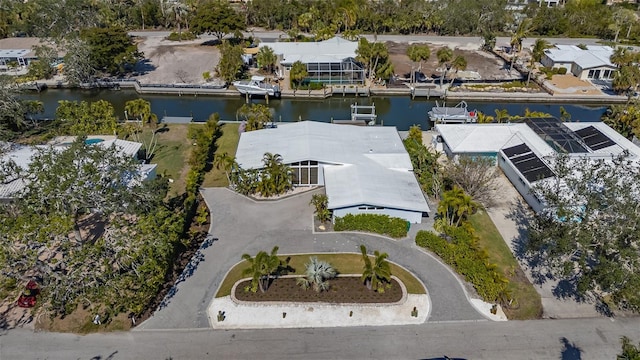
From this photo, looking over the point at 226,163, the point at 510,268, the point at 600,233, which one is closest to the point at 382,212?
the point at 510,268

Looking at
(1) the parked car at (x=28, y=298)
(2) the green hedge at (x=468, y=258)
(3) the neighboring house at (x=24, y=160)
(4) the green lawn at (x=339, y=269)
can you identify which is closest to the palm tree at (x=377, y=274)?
(4) the green lawn at (x=339, y=269)

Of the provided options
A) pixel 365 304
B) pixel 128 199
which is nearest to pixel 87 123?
pixel 128 199

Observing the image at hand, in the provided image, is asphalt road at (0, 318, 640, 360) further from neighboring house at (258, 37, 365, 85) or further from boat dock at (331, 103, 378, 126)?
neighboring house at (258, 37, 365, 85)

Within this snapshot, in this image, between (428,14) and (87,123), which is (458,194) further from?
(428,14)

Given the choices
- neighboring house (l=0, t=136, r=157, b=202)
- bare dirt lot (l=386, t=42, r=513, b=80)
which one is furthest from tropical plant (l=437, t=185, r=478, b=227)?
bare dirt lot (l=386, t=42, r=513, b=80)

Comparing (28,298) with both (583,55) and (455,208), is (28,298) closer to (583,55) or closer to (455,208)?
(455,208)

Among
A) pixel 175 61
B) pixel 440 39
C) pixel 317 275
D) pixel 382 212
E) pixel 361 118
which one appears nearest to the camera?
pixel 317 275
